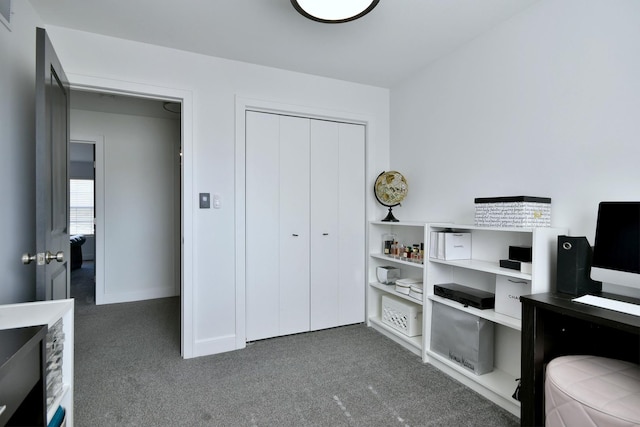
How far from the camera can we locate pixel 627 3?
61.6 inches

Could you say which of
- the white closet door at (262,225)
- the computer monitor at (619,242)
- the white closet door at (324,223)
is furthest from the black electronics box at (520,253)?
the white closet door at (262,225)

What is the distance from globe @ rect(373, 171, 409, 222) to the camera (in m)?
2.91

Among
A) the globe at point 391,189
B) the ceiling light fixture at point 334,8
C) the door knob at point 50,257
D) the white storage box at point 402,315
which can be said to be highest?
the ceiling light fixture at point 334,8

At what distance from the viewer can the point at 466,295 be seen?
213 centimetres

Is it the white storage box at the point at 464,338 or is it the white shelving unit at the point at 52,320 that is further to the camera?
the white storage box at the point at 464,338

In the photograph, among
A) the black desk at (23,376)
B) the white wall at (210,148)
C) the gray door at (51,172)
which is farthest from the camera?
the white wall at (210,148)

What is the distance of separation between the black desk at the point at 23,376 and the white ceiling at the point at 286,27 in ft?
6.16

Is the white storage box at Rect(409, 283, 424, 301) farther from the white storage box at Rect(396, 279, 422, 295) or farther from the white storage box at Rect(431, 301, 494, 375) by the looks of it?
the white storage box at Rect(431, 301, 494, 375)

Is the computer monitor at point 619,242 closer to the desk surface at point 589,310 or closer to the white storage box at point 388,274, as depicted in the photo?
the desk surface at point 589,310

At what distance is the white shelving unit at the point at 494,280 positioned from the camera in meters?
1.73

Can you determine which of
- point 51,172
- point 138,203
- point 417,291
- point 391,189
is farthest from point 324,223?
point 138,203

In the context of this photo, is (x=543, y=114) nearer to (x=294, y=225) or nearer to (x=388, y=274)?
(x=388, y=274)

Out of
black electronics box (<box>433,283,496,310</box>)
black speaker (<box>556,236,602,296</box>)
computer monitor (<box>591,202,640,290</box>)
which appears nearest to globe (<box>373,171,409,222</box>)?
black electronics box (<box>433,283,496,310</box>)

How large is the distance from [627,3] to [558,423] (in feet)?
6.33
